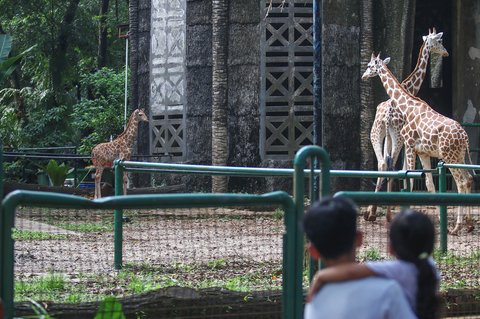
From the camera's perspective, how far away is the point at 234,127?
22266mm

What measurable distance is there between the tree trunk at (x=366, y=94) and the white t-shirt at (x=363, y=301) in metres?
17.8

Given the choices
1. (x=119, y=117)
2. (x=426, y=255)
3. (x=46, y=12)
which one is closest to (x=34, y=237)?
(x=426, y=255)

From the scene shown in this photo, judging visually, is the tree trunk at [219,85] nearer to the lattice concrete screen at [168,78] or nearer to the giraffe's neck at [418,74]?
the lattice concrete screen at [168,78]

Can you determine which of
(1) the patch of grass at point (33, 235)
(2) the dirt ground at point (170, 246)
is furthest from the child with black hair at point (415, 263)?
(1) the patch of grass at point (33, 235)

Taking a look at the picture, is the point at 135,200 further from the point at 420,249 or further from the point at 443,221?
the point at 443,221

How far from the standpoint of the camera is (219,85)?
2227cm

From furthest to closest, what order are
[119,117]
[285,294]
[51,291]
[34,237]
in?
1. [119,117]
2. [34,237]
3. [51,291]
4. [285,294]

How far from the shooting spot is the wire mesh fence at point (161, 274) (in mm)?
8008

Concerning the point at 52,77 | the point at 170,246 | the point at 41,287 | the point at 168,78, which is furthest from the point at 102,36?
the point at 41,287

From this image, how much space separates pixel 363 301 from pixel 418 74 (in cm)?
1501

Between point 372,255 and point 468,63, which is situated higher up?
point 468,63

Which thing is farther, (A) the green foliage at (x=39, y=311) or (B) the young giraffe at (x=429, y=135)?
(B) the young giraffe at (x=429, y=135)

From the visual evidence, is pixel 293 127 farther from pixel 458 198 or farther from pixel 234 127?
pixel 458 198

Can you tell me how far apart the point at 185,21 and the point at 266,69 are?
6.96ft
